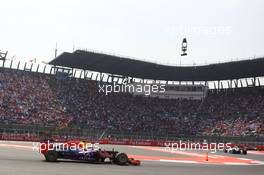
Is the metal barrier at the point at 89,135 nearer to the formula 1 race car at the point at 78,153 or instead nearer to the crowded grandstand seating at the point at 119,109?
the crowded grandstand seating at the point at 119,109

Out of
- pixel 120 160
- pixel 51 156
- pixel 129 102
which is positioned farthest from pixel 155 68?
pixel 51 156

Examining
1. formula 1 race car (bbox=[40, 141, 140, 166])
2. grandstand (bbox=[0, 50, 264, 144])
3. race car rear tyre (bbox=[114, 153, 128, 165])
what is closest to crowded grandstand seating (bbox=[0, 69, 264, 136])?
grandstand (bbox=[0, 50, 264, 144])

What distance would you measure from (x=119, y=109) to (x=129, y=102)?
3709 mm

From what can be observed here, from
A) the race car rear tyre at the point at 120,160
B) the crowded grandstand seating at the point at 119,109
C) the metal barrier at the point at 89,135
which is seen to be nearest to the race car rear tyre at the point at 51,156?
the race car rear tyre at the point at 120,160

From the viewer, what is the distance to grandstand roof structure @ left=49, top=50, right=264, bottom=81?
63.6 m

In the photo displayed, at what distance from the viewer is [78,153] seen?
19.9 meters

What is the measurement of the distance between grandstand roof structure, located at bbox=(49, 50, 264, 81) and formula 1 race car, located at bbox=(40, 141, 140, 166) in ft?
142

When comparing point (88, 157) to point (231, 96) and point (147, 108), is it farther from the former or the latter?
point (231, 96)

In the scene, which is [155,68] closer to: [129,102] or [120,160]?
[129,102]

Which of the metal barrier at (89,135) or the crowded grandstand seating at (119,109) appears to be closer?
the metal barrier at (89,135)

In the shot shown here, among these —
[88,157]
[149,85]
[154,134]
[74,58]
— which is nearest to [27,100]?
[74,58]

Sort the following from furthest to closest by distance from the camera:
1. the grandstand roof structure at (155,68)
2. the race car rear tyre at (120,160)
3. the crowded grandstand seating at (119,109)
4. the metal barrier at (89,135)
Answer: the grandstand roof structure at (155,68)
the crowded grandstand seating at (119,109)
the metal barrier at (89,135)
the race car rear tyre at (120,160)

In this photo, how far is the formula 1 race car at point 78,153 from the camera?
1938 centimetres

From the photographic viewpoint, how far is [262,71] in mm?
64250
